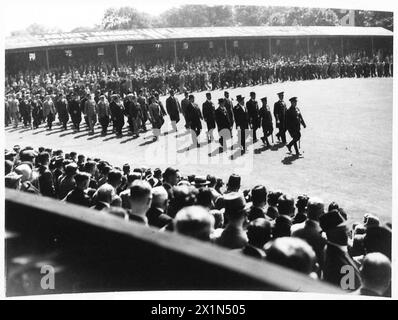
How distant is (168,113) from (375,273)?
1180cm

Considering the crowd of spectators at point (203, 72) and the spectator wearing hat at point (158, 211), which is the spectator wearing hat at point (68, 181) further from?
the crowd of spectators at point (203, 72)

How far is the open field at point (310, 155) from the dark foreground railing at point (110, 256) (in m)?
6.43

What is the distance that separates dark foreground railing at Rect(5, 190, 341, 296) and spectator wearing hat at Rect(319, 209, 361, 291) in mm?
2067

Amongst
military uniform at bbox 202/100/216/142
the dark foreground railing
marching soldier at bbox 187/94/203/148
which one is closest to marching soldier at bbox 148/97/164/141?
marching soldier at bbox 187/94/203/148

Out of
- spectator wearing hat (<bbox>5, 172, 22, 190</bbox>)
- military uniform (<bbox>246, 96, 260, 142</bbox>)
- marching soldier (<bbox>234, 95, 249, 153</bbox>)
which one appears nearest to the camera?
spectator wearing hat (<bbox>5, 172, 22, 190</bbox>)

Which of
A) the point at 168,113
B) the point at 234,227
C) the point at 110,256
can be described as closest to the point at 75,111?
the point at 168,113

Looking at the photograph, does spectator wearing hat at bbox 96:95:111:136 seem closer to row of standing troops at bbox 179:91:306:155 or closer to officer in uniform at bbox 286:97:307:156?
row of standing troops at bbox 179:91:306:155

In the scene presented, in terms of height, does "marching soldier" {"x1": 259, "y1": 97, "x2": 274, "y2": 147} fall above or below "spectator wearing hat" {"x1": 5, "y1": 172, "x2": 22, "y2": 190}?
below

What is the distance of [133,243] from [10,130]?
1470cm

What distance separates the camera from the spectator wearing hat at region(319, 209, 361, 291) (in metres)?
4.00

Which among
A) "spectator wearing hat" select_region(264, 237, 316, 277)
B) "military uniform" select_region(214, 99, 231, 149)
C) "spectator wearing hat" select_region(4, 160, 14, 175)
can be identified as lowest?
"military uniform" select_region(214, 99, 231, 149)
